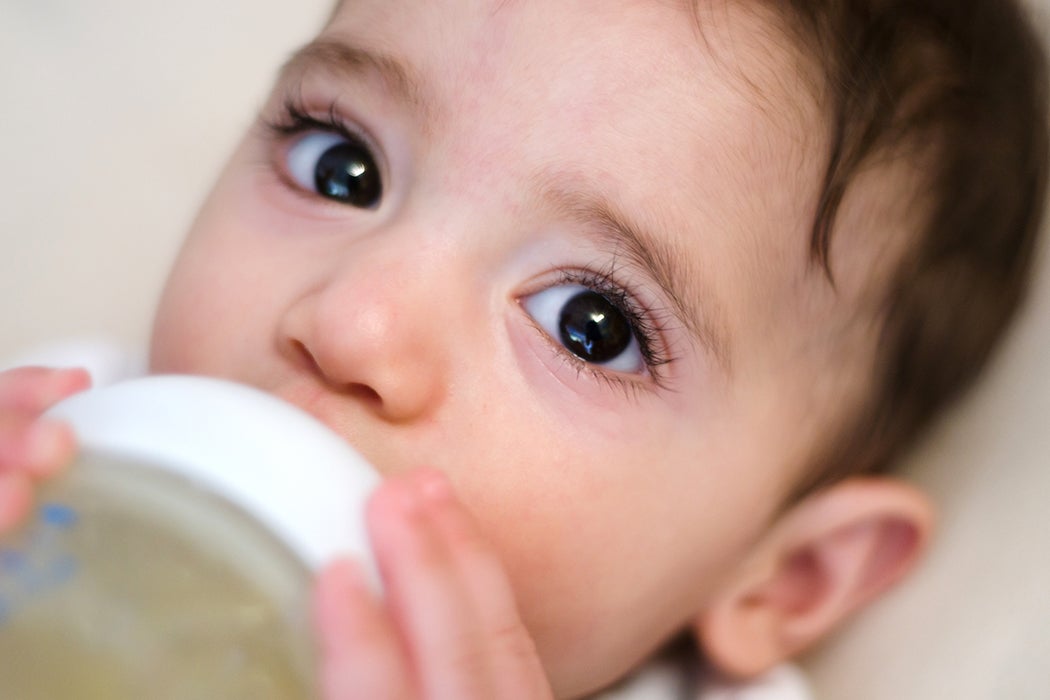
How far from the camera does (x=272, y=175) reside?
987mm

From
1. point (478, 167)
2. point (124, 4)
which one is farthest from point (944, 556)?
point (124, 4)

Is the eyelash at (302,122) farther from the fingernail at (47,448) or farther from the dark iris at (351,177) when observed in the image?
the fingernail at (47,448)

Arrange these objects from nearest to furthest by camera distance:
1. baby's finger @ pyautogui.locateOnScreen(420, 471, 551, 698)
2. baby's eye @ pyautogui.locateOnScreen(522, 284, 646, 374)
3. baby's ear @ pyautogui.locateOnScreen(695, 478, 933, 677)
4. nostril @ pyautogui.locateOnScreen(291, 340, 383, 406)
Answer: baby's finger @ pyautogui.locateOnScreen(420, 471, 551, 698) < nostril @ pyautogui.locateOnScreen(291, 340, 383, 406) < baby's eye @ pyautogui.locateOnScreen(522, 284, 646, 374) < baby's ear @ pyautogui.locateOnScreen(695, 478, 933, 677)

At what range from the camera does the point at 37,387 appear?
2.65 ft

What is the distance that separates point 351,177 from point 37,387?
31cm

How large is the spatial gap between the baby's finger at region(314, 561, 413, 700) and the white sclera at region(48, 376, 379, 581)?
2 centimetres

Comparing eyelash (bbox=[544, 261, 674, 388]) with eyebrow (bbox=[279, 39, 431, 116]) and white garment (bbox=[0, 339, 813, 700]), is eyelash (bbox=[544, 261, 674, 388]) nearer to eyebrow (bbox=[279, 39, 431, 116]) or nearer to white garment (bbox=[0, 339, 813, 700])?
eyebrow (bbox=[279, 39, 431, 116])

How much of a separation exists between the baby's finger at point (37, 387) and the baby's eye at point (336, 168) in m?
0.27

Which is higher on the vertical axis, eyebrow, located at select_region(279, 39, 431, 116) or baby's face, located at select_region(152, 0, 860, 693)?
eyebrow, located at select_region(279, 39, 431, 116)

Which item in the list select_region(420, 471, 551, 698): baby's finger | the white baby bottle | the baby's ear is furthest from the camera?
the baby's ear

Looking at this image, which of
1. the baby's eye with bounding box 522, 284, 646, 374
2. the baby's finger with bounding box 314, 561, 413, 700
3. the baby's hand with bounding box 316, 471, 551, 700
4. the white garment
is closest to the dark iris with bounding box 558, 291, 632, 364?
the baby's eye with bounding box 522, 284, 646, 374

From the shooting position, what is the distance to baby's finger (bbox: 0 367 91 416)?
31.3 inches

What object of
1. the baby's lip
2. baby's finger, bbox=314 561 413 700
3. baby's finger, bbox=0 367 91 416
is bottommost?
baby's finger, bbox=314 561 413 700

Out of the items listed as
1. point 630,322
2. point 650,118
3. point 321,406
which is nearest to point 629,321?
point 630,322
